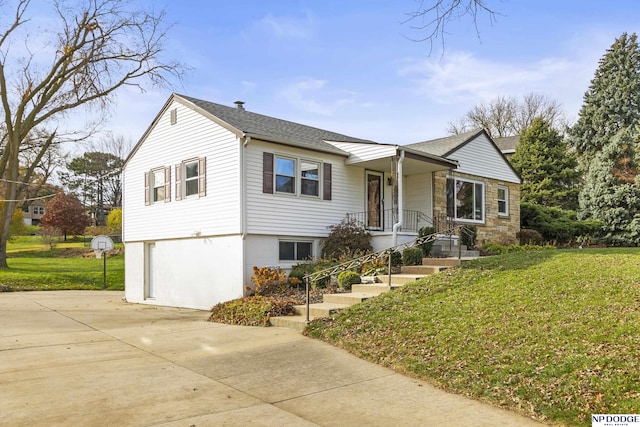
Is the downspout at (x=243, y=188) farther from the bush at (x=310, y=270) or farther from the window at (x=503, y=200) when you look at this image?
the window at (x=503, y=200)

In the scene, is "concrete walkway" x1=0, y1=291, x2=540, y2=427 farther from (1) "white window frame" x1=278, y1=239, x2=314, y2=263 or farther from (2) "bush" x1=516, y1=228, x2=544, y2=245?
(2) "bush" x1=516, y1=228, x2=544, y2=245

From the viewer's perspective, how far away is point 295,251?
562 inches

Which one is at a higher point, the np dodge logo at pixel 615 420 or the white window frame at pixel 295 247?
the white window frame at pixel 295 247

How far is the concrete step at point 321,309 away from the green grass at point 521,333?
457 millimetres

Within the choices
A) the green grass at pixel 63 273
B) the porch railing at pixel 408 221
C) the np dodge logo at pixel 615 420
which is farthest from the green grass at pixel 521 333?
the green grass at pixel 63 273

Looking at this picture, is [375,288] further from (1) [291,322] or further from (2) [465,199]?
(2) [465,199]

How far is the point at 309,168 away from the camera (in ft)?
47.8

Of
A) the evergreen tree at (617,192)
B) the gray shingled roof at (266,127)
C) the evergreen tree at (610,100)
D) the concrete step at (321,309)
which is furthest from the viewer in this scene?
the evergreen tree at (610,100)

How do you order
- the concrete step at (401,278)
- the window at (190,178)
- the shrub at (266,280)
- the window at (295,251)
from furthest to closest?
1. the window at (190,178)
2. the window at (295,251)
3. the shrub at (266,280)
4. the concrete step at (401,278)

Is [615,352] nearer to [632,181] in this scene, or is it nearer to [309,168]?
[309,168]

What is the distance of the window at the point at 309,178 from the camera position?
1440 centimetres

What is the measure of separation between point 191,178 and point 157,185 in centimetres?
237

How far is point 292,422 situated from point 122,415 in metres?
1.67

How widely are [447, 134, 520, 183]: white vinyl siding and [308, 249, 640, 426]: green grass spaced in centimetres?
821
